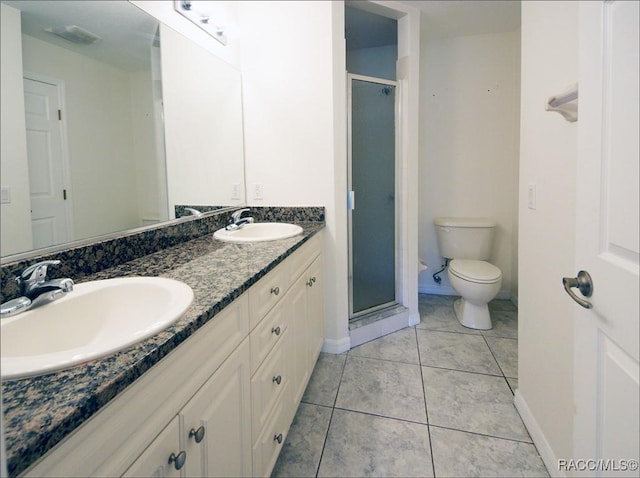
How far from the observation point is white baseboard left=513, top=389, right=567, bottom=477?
129 cm

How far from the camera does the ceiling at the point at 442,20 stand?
2.44m

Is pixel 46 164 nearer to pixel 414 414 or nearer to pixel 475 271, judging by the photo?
pixel 414 414

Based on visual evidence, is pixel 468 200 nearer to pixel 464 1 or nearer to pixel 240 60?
pixel 464 1

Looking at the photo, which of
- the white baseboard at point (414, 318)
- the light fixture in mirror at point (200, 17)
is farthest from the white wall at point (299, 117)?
the white baseboard at point (414, 318)

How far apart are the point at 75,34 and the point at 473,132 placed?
2.98 m

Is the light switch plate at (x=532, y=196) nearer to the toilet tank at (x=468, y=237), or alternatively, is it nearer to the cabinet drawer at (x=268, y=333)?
the cabinet drawer at (x=268, y=333)

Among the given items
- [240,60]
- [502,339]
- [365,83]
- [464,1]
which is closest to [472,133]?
[464,1]

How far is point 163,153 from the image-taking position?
1.51 metres

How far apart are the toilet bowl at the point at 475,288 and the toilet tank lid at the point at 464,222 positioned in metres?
0.34

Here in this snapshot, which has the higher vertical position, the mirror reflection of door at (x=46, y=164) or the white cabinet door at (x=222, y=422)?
the mirror reflection of door at (x=46, y=164)

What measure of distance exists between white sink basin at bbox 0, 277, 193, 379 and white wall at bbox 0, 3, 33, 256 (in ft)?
0.77

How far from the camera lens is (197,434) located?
2.42ft

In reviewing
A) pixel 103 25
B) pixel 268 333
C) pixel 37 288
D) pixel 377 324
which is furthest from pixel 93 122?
pixel 377 324

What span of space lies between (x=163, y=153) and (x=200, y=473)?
1.25 metres
